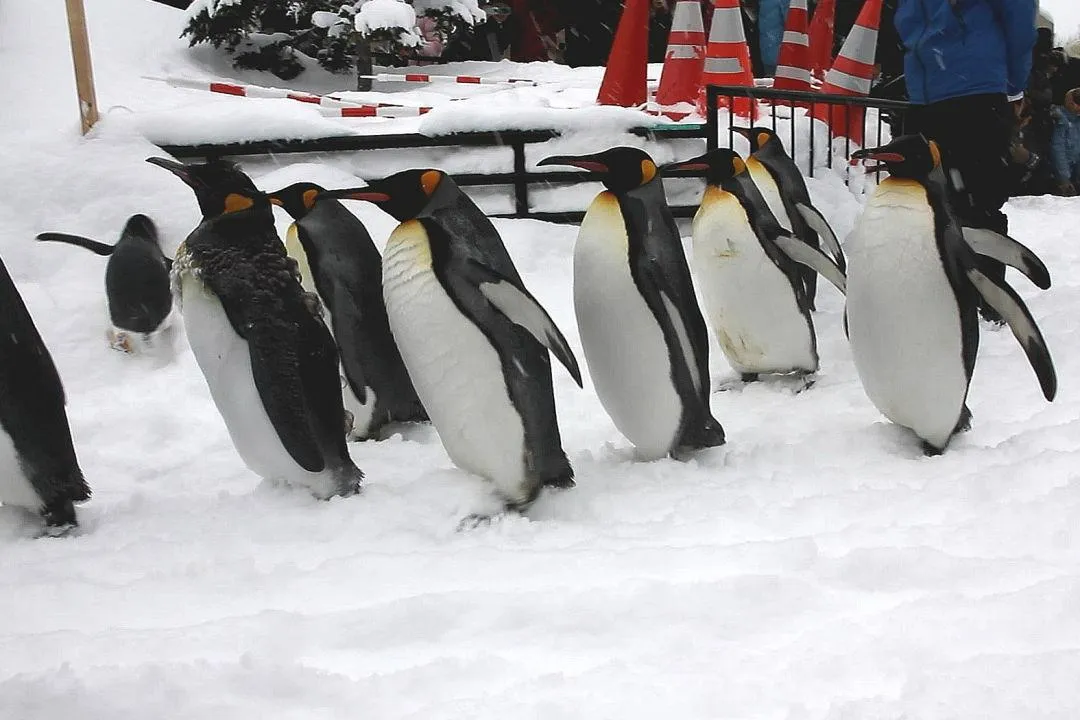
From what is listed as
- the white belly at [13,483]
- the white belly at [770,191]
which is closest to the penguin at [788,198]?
the white belly at [770,191]

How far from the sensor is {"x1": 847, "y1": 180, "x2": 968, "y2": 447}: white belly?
2.51m

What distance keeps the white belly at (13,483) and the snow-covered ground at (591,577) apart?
0.07 meters

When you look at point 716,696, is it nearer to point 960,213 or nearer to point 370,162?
point 960,213

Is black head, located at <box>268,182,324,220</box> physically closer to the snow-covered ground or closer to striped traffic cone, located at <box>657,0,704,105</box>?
the snow-covered ground

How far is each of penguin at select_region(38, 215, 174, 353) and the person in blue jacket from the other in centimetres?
308

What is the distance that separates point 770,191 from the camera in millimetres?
3828

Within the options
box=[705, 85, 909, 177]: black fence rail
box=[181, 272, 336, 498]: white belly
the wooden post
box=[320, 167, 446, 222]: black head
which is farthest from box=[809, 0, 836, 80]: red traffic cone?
box=[181, 272, 336, 498]: white belly

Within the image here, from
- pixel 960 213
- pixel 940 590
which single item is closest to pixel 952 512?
pixel 940 590

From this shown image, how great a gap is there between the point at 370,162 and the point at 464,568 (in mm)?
3513

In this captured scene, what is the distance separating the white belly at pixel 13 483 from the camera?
7.11 feet

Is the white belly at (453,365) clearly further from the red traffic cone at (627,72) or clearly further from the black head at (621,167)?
the red traffic cone at (627,72)

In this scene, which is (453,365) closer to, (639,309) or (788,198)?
(639,309)

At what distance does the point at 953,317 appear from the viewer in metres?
2.52

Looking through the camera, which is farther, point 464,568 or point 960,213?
point 960,213
